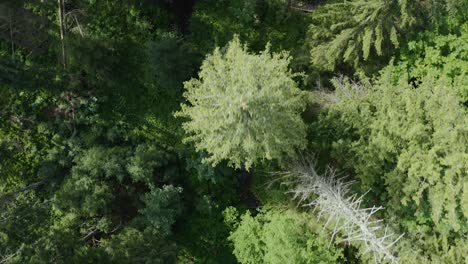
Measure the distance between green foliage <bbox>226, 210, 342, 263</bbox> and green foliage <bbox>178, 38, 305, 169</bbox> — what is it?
129 inches

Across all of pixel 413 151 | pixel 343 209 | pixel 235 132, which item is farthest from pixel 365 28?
pixel 343 209

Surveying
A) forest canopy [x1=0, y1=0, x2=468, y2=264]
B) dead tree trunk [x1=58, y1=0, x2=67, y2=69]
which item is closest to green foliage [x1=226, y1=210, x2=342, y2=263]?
forest canopy [x1=0, y1=0, x2=468, y2=264]

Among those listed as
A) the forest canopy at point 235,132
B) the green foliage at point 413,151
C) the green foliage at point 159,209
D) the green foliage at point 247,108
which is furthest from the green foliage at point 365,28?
the green foliage at point 159,209

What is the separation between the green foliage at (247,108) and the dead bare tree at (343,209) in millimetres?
2321

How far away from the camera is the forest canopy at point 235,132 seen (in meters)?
14.7

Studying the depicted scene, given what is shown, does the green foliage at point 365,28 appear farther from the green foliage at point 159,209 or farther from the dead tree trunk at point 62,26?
the dead tree trunk at point 62,26

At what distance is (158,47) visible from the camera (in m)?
18.3

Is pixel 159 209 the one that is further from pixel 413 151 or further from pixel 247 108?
pixel 413 151

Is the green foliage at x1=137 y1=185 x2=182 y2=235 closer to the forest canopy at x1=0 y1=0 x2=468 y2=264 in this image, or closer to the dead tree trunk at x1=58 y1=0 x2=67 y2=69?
Result: the forest canopy at x1=0 y1=0 x2=468 y2=264

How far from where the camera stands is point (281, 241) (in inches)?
647

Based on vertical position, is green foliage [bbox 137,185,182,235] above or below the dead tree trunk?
below

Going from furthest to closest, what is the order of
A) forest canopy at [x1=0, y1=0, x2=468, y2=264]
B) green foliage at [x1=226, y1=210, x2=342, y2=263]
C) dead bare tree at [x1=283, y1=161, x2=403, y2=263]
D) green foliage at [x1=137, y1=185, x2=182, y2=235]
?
green foliage at [x1=137, y1=185, x2=182, y2=235] < green foliage at [x1=226, y1=210, x2=342, y2=263] < dead bare tree at [x1=283, y1=161, x2=403, y2=263] < forest canopy at [x1=0, y1=0, x2=468, y2=264]

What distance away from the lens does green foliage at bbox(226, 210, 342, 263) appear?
16.0 meters

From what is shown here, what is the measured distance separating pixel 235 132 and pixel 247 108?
1.20 metres
